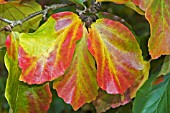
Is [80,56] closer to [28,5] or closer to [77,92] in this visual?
[77,92]

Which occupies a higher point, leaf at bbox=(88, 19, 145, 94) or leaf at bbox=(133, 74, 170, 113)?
leaf at bbox=(88, 19, 145, 94)

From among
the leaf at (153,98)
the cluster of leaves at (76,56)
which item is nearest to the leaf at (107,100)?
the leaf at (153,98)

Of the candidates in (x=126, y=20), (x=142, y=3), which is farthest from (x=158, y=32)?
(x=126, y=20)

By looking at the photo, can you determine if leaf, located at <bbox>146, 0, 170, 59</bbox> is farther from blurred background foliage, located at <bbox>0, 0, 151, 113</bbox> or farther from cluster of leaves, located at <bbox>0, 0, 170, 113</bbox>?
blurred background foliage, located at <bbox>0, 0, 151, 113</bbox>

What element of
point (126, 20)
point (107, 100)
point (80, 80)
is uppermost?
point (80, 80)

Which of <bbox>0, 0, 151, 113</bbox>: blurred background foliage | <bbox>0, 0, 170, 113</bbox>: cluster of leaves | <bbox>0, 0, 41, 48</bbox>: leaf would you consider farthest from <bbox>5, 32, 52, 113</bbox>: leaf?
<bbox>0, 0, 151, 113</bbox>: blurred background foliage

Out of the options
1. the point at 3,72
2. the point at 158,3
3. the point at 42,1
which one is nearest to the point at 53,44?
the point at 158,3

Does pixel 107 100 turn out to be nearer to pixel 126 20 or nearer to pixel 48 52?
pixel 48 52
